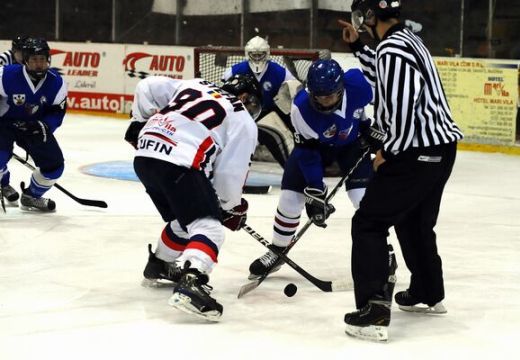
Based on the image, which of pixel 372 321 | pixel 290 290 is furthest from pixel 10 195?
pixel 372 321

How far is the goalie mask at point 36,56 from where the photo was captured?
593 cm

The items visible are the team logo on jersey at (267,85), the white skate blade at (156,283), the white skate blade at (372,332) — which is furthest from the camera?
the team logo on jersey at (267,85)

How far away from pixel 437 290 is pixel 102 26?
950 cm

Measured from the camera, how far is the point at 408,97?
3.38m

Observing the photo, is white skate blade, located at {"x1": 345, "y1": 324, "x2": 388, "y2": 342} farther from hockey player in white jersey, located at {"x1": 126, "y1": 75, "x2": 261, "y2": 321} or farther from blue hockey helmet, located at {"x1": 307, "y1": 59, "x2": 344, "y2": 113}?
blue hockey helmet, located at {"x1": 307, "y1": 59, "x2": 344, "y2": 113}

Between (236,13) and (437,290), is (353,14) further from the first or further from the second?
(236,13)

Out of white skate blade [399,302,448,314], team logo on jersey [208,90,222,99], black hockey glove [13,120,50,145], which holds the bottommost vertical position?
white skate blade [399,302,448,314]

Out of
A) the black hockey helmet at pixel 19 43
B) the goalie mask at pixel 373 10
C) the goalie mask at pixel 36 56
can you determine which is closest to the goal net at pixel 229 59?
the black hockey helmet at pixel 19 43

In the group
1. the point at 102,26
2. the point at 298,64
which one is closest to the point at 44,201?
the point at 298,64

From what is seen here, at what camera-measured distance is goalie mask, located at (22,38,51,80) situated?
5926 millimetres

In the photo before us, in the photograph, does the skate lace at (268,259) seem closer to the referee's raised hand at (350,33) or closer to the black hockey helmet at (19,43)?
the referee's raised hand at (350,33)

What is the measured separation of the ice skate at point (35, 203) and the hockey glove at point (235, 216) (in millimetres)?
2296

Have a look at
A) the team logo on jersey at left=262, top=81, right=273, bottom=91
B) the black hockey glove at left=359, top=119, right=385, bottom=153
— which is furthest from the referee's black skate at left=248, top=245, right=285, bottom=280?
the team logo on jersey at left=262, top=81, right=273, bottom=91

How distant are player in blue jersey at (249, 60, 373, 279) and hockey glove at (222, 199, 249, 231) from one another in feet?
1.14
